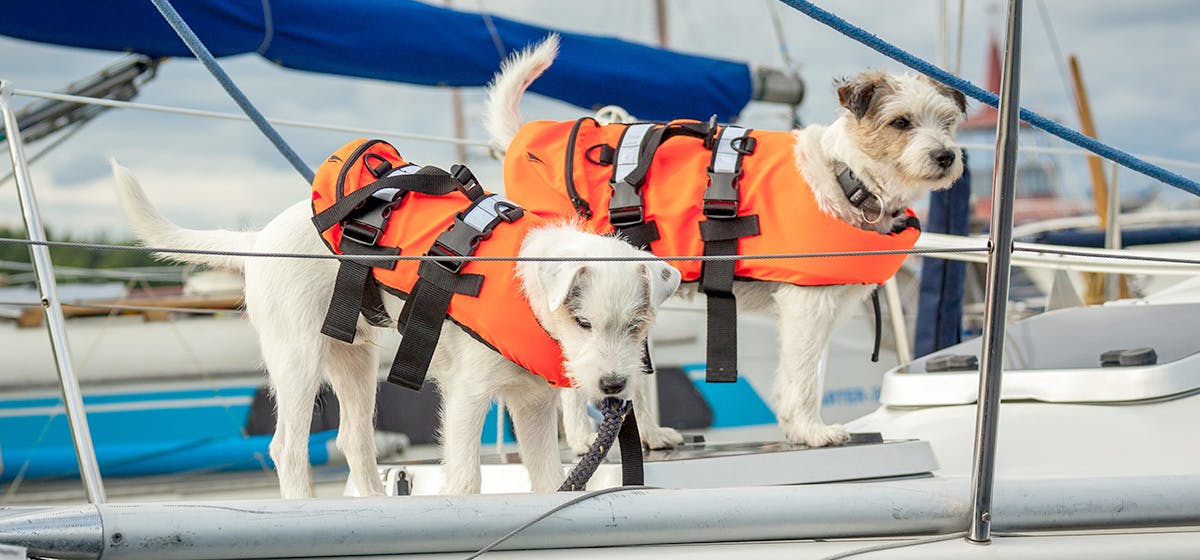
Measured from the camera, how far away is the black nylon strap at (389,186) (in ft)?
9.57

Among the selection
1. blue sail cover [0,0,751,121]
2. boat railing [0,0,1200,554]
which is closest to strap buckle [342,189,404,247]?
boat railing [0,0,1200,554]

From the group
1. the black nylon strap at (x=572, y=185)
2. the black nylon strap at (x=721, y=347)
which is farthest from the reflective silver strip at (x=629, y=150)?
the black nylon strap at (x=721, y=347)

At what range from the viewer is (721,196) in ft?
12.1

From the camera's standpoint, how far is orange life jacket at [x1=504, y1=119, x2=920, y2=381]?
3.62 meters

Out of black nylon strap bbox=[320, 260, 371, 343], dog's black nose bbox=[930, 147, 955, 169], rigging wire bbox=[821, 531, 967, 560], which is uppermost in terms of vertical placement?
dog's black nose bbox=[930, 147, 955, 169]

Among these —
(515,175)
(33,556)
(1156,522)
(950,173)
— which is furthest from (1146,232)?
(33,556)

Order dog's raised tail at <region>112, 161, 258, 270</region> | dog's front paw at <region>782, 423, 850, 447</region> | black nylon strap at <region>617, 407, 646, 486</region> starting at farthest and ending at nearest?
dog's front paw at <region>782, 423, 850, 447</region> → dog's raised tail at <region>112, 161, 258, 270</region> → black nylon strap at <region>617, 407, 646, 486</region>

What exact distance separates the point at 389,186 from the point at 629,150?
111 cm

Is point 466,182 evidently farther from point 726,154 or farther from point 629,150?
point 726,154

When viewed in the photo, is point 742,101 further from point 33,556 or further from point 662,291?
point 33,556

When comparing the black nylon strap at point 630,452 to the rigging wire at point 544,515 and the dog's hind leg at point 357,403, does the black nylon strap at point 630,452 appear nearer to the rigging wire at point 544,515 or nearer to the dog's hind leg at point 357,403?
the rigging wire at point 544,515

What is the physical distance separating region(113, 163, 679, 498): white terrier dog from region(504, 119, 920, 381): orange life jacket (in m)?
0.79

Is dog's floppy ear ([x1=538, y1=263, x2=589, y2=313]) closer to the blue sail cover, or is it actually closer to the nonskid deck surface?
the nonskid deck surface

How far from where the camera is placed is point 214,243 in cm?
335
